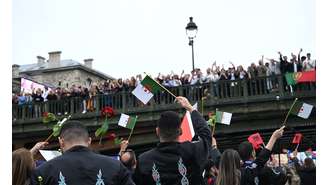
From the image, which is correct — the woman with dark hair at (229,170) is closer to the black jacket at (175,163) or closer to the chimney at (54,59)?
the black jacket at (175,163)

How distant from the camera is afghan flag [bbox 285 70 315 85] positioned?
63.4 ft

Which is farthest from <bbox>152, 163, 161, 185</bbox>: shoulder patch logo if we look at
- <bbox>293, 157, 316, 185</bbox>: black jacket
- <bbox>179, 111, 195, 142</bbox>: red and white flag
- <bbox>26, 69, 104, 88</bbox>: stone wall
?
<bbox>26, 69, 104, 88</bbox>: stone wall

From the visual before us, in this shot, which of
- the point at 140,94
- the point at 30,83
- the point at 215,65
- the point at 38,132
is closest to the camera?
the point at 140,94

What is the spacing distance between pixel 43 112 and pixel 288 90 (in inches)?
503

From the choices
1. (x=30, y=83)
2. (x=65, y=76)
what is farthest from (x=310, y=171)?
(x=65, y=76)

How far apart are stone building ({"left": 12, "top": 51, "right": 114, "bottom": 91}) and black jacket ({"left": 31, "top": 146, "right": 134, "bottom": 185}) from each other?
66.5 metres

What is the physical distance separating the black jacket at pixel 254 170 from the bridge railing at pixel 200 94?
14930mm

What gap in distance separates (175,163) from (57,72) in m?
68.6

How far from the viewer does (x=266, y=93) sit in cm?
2264

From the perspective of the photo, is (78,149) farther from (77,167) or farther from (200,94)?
(200,94)

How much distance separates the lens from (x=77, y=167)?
470cm

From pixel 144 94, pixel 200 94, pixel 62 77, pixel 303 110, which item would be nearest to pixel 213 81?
pixel 200 94

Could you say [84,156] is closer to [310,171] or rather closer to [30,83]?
[310,171]

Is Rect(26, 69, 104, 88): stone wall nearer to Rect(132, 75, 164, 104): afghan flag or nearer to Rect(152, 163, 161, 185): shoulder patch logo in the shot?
Rect(132, 75, 164, 104): afghan flag
